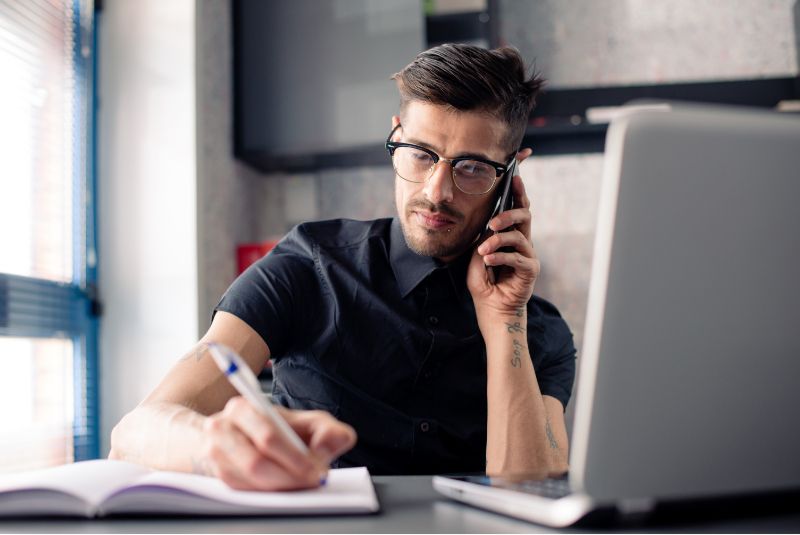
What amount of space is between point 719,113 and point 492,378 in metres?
0.87

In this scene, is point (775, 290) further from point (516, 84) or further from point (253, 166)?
point (253, 166)

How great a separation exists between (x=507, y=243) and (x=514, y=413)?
318 millimetres

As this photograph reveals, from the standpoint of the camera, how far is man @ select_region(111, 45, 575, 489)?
4.44 feet

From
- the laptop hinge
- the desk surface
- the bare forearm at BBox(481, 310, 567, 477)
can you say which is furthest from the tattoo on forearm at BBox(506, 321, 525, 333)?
the laptop hinge

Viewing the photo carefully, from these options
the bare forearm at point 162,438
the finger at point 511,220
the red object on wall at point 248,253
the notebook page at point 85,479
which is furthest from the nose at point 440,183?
the red object on wall at point 248,253

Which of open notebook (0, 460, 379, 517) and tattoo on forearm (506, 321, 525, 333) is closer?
open notebook (0, 460, 379, 517)

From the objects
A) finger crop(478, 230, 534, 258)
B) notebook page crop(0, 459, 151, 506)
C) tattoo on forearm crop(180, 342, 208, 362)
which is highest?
finger crop(478, 230, 534, 258)

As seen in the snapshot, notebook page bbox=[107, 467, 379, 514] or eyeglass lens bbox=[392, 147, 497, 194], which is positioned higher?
eyeglass lens bbox=[392, 147, 497, 194]

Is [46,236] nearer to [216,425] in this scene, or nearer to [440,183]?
[440,183]

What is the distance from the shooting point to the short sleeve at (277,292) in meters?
1.34

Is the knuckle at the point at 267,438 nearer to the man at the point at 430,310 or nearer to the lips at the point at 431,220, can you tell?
the man at the point at 430,310

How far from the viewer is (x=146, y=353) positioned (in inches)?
97.9

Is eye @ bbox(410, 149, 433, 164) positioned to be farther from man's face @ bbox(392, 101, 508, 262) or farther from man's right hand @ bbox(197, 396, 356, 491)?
man's right hand @ bbox(197, 396, 356, 491)

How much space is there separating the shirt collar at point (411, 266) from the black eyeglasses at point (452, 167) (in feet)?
0.40
